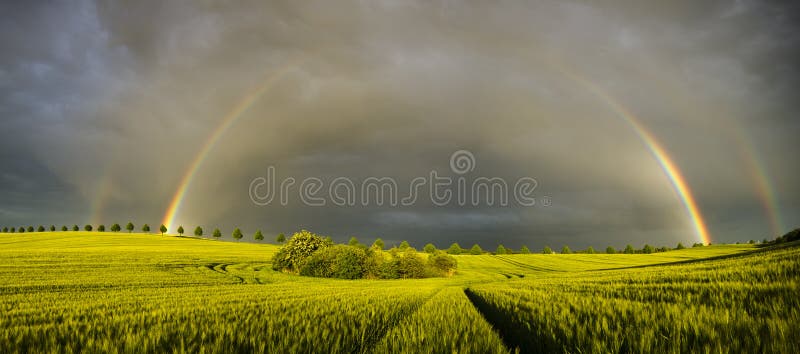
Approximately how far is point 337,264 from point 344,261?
4.36 ft

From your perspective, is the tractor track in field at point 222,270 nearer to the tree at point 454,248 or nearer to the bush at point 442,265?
the bush at point 442,265

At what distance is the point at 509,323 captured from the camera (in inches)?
316

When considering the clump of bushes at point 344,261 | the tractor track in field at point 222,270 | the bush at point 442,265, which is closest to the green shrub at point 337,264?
the clump of bushes at point 344,261

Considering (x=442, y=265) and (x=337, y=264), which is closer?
(x=337, y=264)

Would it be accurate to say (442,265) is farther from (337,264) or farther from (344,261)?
(337,264)

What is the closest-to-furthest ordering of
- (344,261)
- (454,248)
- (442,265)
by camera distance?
(344,261)
(442,265)
(454,248)

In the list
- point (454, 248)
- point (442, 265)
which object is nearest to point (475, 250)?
point (454, 248)

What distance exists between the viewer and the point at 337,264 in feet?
195

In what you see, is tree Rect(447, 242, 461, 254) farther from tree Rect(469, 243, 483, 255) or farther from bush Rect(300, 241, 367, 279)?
bush Rect(300, 241, 367, 279)

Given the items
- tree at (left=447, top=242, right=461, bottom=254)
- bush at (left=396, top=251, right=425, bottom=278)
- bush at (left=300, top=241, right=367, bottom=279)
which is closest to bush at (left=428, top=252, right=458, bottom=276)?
bush at (left=396, top=251, right=425, bottom=278)

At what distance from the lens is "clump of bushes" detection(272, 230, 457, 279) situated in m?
59.4

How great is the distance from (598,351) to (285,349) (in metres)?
3.61

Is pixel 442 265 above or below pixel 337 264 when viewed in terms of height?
below

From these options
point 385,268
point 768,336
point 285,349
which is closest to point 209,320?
point 285,349
